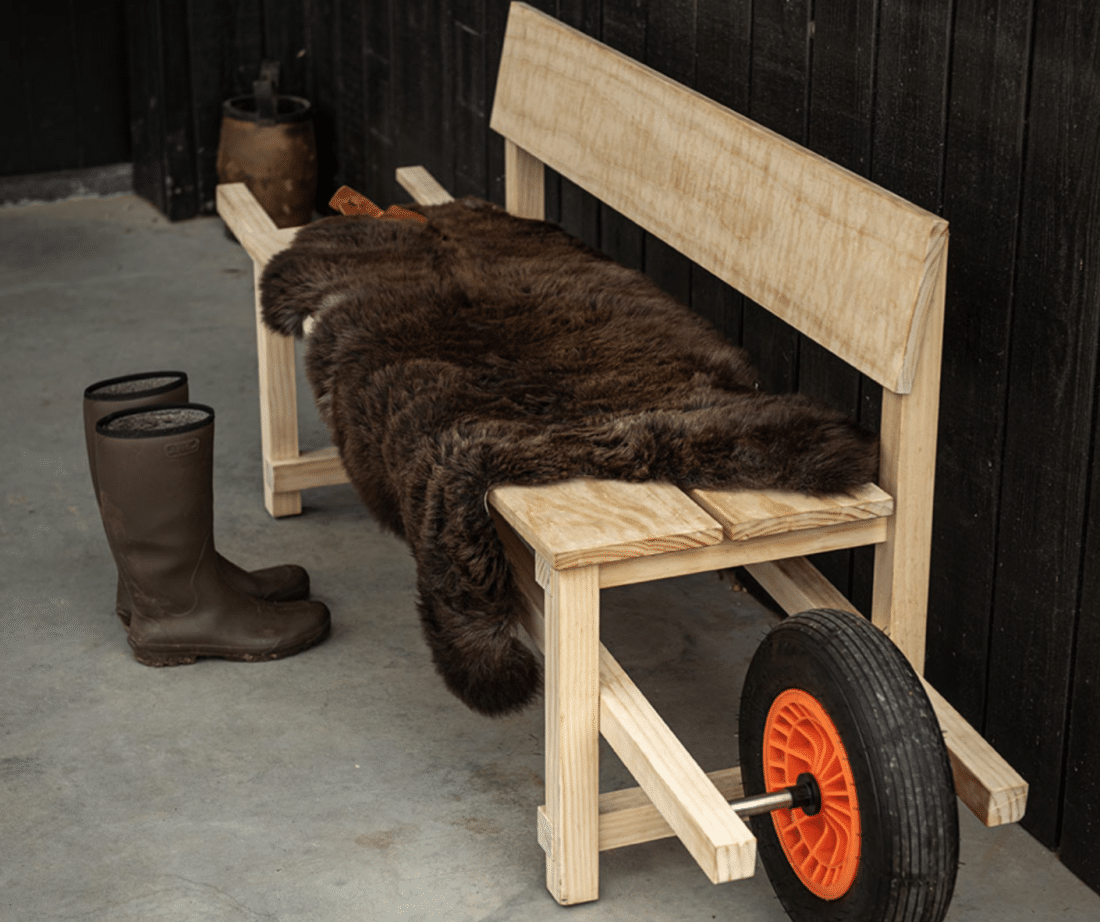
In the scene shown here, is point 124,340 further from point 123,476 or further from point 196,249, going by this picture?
point 123,476

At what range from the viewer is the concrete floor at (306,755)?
2.20 metres

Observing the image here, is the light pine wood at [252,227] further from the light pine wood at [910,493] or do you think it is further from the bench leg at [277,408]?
the light pine wood at [910,493]

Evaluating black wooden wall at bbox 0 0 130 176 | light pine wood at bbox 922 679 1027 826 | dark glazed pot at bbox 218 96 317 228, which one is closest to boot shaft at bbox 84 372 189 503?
light pine wood at bbox 922 679 1027 826

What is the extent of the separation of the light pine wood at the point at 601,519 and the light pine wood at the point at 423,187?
52.8 inches

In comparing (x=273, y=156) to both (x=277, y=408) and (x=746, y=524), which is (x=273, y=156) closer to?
(x=277, y=408)

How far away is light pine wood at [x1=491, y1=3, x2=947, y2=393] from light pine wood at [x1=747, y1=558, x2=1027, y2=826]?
317 mm

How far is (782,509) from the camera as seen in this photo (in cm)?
206

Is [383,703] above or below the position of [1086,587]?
below

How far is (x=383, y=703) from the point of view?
267cm

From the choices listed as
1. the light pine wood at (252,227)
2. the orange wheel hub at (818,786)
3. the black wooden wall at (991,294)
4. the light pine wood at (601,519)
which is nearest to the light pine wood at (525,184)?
the black wooden wall at (991,294)

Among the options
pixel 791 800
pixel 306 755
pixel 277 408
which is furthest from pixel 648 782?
pixel 277 408

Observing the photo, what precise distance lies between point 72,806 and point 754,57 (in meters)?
1.60

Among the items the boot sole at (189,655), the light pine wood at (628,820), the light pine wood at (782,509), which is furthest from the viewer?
the boot sole at (189,655)

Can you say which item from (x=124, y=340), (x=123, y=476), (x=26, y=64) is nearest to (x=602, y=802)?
(x=123, y=476)
